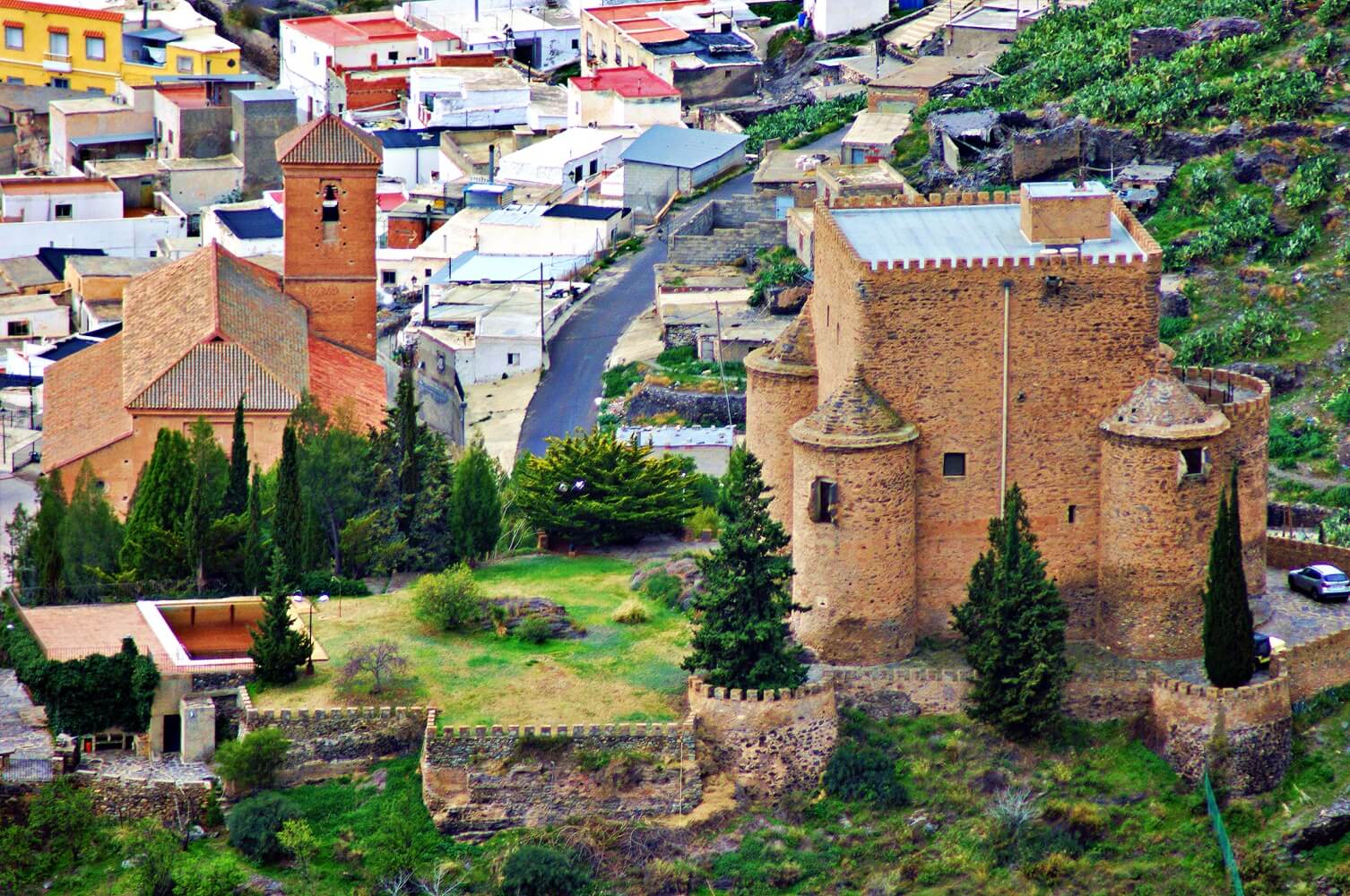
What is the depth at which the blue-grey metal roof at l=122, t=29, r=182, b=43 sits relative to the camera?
142250mm

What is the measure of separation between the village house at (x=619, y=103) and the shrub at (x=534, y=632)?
6147cm

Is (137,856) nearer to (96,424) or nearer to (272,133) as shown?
(96,424)

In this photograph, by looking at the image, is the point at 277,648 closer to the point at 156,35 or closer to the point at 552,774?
the point at 552,774

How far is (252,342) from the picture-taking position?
7988cm

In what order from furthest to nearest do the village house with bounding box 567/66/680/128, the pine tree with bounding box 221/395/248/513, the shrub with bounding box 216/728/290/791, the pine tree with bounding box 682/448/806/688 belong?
the village house with bounding box 567/66/680/128, the pine tree with bounding box 221/395/248/513, the pine tree with bounding box 682/448/806/688, the shrub with bounding box 216/728/290/791

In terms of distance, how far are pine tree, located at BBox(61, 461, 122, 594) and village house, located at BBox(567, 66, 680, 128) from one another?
57.4 metres

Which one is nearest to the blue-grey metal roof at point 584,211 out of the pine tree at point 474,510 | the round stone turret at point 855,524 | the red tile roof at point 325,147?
the red tile roof at point 325,147

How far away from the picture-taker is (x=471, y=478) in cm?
7231

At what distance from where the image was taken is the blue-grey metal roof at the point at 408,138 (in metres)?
127

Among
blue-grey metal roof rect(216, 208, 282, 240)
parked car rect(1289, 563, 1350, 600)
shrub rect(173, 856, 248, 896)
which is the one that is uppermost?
blue-grey metal roof rect(216, 208, 282, 240)

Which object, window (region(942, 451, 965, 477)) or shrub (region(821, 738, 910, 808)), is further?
window (region(942, 451, 965, 477))

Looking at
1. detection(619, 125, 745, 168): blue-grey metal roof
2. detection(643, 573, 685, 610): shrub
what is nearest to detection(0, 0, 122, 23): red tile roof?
detection(619, 125, 745, 168): blue-grey metal roof

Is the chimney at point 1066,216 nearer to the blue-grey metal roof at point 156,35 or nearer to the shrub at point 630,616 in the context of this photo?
the shrub at point 630,616

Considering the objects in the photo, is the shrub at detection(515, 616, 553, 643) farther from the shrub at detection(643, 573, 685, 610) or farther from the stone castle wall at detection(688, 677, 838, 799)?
the stone castle wall at detection(688, 677, 838, 799)
